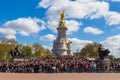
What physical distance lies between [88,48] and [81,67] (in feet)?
365

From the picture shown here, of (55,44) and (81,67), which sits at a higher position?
(55,44)

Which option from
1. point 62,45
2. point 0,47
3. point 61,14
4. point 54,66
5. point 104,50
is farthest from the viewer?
point 0,47

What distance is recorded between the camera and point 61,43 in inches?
4252

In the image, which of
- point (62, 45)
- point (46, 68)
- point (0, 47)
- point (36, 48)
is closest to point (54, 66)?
point (46, 68)

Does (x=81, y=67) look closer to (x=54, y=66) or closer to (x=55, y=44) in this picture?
(x=54, y=66)

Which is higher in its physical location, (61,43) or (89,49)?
(89,49)

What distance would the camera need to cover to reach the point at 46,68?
2131 inches

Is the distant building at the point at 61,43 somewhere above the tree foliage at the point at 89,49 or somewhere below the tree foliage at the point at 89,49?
below

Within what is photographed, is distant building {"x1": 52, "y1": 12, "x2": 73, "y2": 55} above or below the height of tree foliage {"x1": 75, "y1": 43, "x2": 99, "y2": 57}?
below

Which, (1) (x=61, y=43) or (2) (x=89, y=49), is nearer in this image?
(1) (x=61, y=43)

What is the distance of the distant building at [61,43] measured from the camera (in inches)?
4183

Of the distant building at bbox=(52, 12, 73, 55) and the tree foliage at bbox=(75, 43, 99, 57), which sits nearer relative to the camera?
the distant building at bbox=(52, 12, 73, 55)

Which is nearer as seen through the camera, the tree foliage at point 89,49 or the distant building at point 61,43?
the distant building at point 61,43

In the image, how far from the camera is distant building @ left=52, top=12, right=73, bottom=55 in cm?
10625
